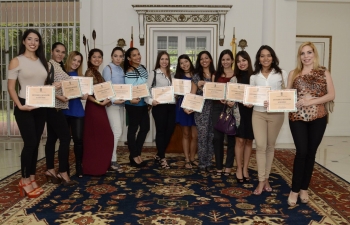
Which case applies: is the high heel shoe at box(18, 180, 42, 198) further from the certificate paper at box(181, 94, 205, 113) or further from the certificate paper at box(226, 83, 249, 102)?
the certificate paper at box(226, 83, 249, 102)

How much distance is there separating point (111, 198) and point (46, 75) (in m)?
1.37

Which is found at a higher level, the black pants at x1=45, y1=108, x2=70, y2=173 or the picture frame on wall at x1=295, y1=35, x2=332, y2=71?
the picture frame on wall at x1=295, y1=35, x2=332, y2=71

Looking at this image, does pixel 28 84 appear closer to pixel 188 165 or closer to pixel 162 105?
pixel 162 105

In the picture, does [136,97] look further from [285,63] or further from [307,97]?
[285,63]

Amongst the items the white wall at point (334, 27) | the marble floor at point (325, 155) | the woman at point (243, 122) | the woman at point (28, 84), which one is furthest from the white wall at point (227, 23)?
the woman at point (28, 84)

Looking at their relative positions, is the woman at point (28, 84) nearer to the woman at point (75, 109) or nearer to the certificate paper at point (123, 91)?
the woman at point (75, 109)

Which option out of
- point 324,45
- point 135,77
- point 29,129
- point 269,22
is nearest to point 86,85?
point 135,77

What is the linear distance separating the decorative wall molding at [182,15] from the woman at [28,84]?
3.57 metres

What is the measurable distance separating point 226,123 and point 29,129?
2.08 m

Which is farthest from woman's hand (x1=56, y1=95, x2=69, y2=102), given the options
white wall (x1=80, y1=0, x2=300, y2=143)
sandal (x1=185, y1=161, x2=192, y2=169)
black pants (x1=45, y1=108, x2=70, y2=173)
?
white wall (x1=80, y1=0, x2=300, y2=143)

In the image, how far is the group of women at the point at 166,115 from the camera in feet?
Result: 10.8

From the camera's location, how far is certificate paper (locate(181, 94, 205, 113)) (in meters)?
4.37

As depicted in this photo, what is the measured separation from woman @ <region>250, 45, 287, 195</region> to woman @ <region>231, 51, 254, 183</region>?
260 millimetres

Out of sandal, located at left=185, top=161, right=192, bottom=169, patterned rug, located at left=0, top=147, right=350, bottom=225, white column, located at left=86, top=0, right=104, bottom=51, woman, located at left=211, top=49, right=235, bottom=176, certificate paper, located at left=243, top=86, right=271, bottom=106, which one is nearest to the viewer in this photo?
patterned rug, located at left=0, top=147, right=350, bottom=225
